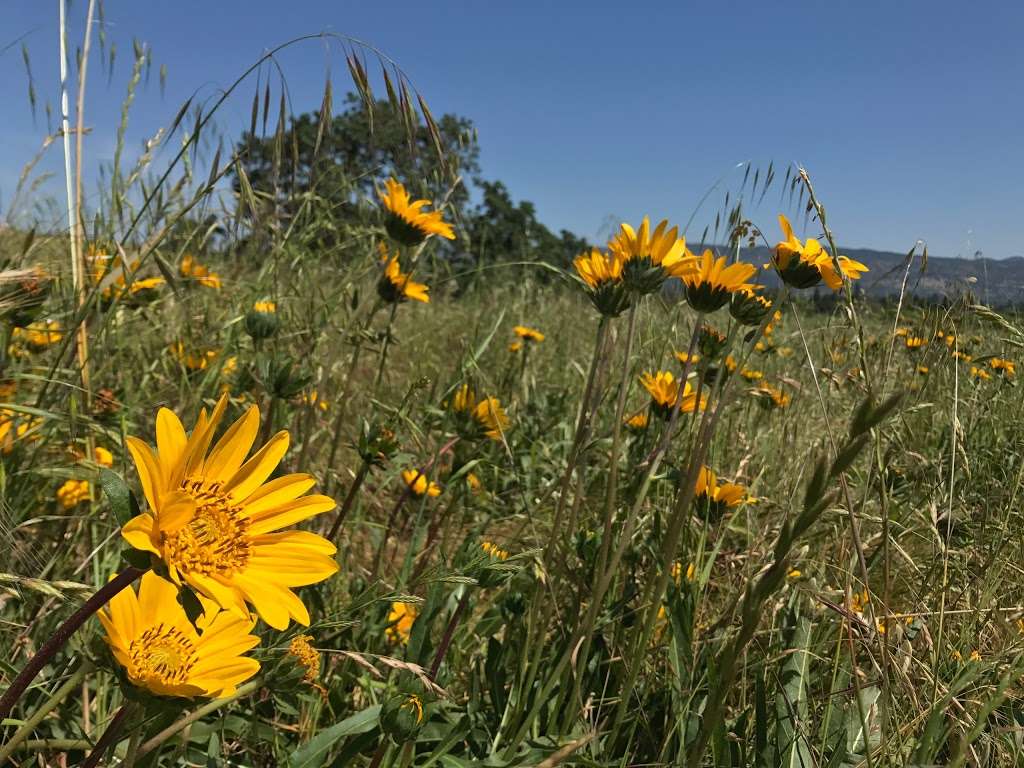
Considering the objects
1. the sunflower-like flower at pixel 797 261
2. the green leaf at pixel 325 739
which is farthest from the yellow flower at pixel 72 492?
the sunflower-like flower at pixel 797 261

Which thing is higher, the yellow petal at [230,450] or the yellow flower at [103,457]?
the yellow petal at [230,450]

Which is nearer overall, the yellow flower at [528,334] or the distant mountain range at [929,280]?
the distant mountain range at [929,280]

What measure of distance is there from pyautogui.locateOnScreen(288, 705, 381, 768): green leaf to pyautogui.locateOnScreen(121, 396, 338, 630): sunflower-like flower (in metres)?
0.36

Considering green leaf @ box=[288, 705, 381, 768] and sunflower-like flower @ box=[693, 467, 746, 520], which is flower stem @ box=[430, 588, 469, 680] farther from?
sunflower-like flower @ box=[693, 467, 746, 520]

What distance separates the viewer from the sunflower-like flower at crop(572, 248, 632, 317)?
1.25 meters

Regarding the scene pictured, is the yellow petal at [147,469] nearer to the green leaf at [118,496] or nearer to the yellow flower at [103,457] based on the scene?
the green leaf at [118,496]

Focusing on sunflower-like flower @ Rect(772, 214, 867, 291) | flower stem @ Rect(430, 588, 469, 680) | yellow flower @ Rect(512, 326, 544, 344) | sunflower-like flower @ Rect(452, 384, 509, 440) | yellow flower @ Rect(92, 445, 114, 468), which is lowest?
flower stem @ Rect(430, 588, 469, 680)

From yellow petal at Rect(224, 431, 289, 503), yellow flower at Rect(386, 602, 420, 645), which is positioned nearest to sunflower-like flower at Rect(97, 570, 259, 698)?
yellow petal at Rect(224, 431, 289, 503)

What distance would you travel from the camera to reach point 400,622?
157cm

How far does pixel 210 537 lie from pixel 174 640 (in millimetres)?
161

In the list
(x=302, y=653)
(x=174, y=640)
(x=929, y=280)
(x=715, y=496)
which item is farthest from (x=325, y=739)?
(x=929, y=280)

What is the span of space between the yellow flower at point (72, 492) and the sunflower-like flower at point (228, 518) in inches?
33.9

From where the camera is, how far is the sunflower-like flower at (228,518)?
2.06ft

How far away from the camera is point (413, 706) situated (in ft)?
2.99
